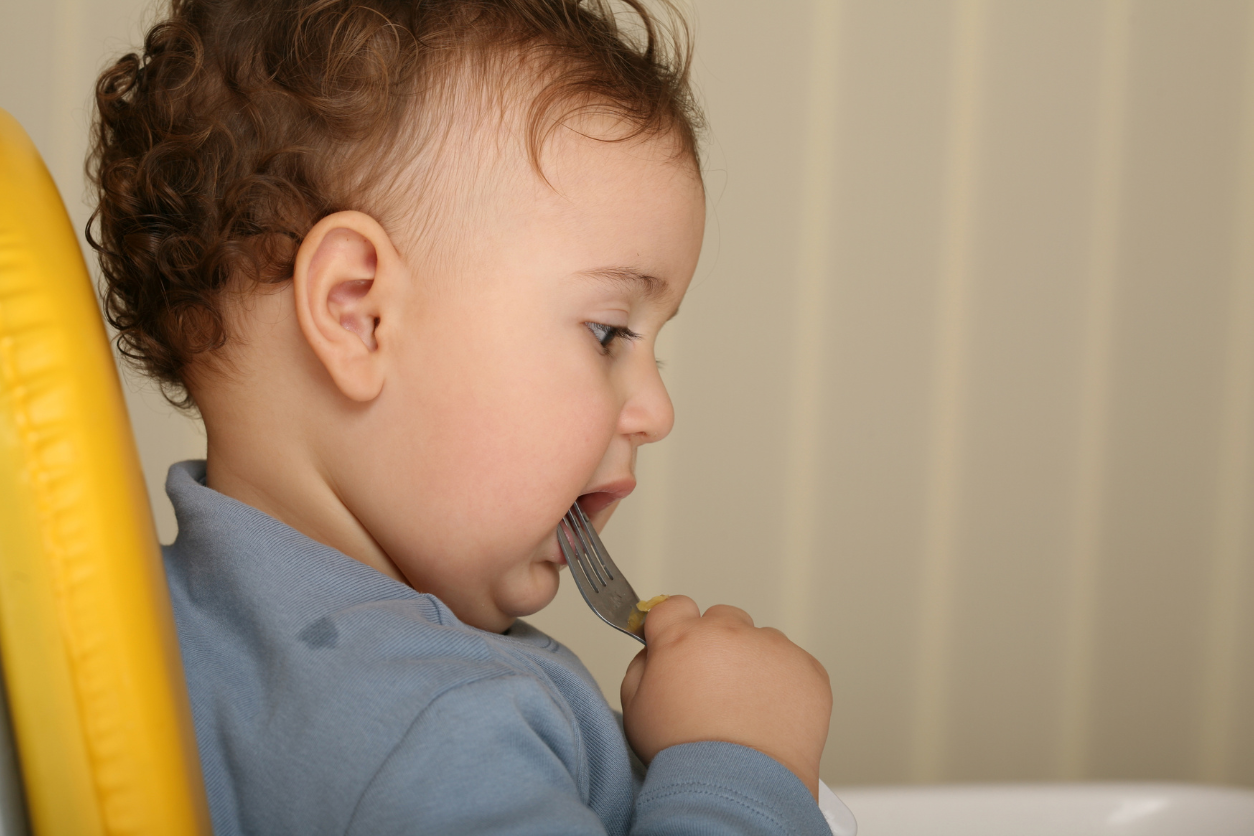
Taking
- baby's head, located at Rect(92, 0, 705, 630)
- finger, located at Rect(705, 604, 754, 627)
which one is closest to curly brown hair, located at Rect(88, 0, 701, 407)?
baby's head, located at Rect(92, 0, 705, 630)

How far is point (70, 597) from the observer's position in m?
0.36

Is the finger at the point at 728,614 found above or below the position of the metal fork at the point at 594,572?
below

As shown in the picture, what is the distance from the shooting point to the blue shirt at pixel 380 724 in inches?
19.3

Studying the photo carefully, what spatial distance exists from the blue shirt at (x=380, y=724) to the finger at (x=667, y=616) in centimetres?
10

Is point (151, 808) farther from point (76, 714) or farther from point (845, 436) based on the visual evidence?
point (845, 436)

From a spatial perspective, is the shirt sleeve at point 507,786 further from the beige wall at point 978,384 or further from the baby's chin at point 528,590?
the beige wall at point 978,384

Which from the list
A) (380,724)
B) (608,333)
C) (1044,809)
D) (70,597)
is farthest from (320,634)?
(1044,809)

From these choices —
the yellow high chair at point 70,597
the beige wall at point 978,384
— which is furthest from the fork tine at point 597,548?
the beige wall at point 978,384

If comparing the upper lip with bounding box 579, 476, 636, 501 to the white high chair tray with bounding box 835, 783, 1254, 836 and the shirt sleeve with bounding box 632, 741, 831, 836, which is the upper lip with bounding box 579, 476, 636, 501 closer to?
the shirt sleeve with bounding box 632, 741, 831, 836

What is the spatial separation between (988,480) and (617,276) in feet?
3.87

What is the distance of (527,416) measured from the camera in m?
0.68

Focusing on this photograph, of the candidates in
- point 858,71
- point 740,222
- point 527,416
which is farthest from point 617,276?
point 858,71

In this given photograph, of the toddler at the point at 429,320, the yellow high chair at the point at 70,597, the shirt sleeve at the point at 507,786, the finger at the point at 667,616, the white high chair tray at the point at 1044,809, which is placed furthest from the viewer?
the white high chair tray at the point at 1044,809

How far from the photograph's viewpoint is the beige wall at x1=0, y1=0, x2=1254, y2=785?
5.27 ft
